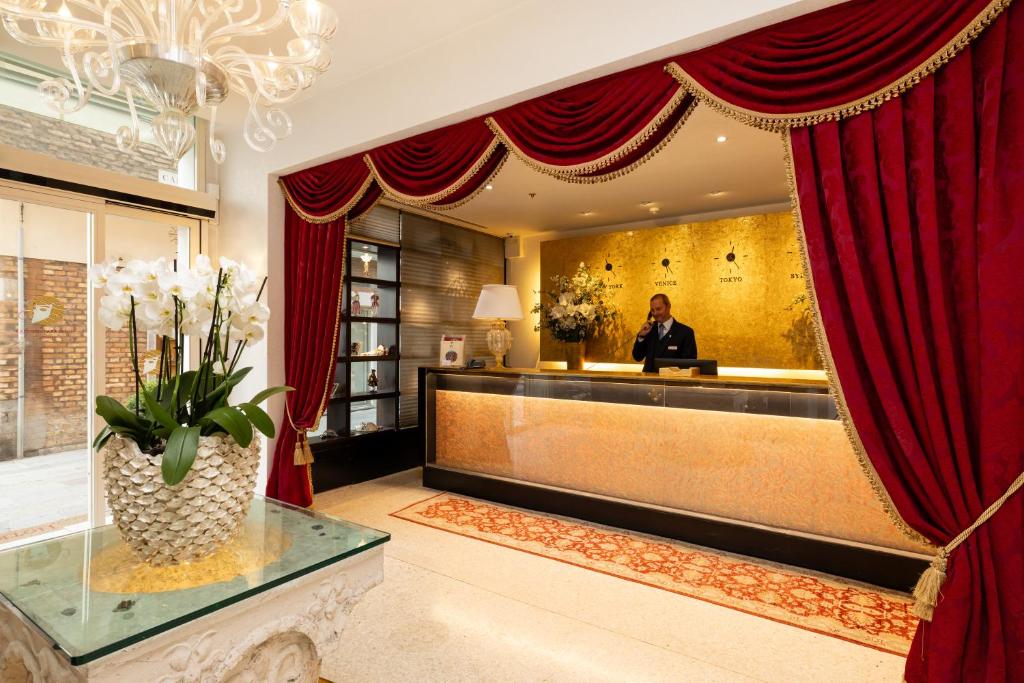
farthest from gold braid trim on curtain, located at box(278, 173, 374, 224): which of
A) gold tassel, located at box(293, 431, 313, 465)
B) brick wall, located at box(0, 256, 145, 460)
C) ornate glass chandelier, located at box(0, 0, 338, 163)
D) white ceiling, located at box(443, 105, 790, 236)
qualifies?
gold tassel, located at box(293, 431, 313, 465)

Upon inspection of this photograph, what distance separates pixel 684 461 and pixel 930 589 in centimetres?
177

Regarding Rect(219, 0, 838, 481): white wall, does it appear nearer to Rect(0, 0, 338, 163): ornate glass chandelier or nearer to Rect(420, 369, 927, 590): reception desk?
Rect(0, 0, 338, 163): ornate glass chandelier

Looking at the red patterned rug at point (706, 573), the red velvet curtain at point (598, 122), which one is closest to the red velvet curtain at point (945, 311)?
the red velvet curtain at point (598, 122)

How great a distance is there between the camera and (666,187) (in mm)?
4758

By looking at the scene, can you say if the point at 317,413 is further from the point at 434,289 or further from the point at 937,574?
the point at 937,574

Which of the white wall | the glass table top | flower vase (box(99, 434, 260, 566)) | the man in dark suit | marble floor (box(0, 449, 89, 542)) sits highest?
the white wall

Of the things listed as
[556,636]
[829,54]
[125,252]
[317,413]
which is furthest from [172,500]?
[125,252]

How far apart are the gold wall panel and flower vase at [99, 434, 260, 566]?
4930mm

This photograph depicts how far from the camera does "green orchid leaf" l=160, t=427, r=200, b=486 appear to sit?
134cm

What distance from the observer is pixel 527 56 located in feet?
8.83

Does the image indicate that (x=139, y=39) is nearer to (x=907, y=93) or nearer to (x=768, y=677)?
(x=907, y=93)

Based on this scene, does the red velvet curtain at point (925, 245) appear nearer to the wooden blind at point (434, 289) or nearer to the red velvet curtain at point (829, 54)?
the red velvet curtain at point (829, 54)

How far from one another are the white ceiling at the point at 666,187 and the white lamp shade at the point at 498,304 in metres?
0.95

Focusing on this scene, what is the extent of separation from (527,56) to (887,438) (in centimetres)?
232
